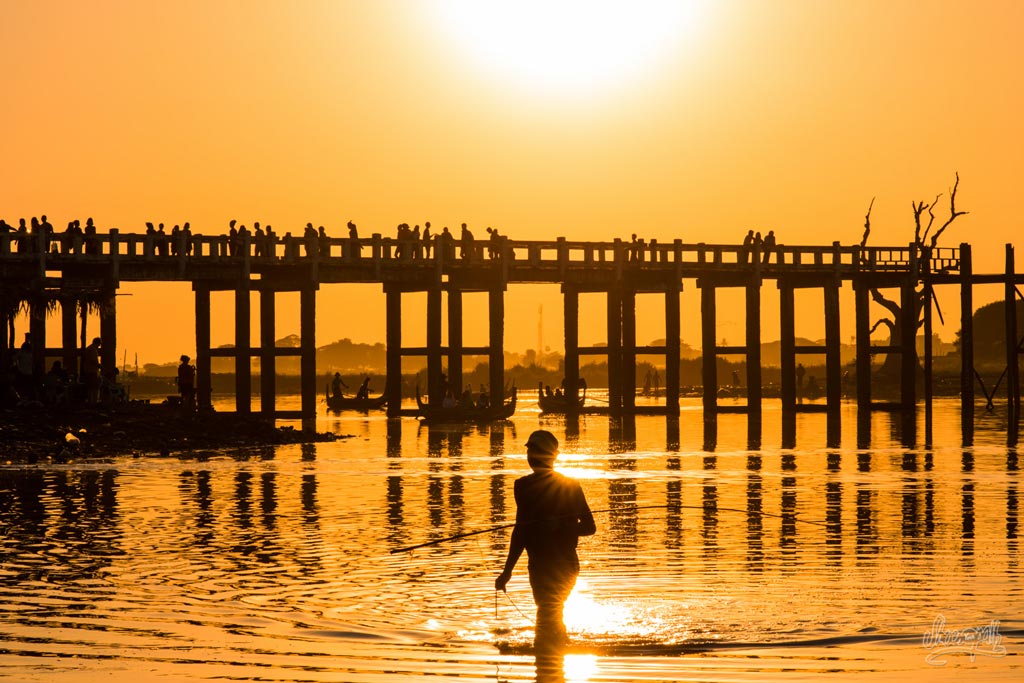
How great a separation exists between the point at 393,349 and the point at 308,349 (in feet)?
22.5

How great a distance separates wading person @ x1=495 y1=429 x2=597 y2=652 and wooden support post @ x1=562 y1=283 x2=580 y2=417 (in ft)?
159

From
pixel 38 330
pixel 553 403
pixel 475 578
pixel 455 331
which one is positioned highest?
pixel 455 331

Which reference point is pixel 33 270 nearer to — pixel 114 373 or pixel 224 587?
pixel 114 373

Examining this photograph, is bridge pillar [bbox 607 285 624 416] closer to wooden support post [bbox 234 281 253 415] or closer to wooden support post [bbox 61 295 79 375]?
wooden support post [bbox 234 281 253 415]

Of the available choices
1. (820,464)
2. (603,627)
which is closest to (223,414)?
(820,464)

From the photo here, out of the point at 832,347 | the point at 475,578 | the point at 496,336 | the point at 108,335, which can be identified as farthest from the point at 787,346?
the point at 475,578

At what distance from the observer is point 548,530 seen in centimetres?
1212

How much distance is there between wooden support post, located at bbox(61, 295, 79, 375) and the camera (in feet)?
144

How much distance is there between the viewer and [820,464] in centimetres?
3475

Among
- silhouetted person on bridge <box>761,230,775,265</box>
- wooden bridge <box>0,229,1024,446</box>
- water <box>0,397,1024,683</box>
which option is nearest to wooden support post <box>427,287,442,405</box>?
wooden bridge <box>0,229,1024,446</box>

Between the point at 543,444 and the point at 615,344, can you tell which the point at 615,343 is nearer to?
the point at 615,344

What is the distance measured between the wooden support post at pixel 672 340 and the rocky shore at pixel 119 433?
1986cm

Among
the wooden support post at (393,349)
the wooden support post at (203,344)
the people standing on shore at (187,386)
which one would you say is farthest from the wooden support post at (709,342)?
the people standing on shore at (187,386)

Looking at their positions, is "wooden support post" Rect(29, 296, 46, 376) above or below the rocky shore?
above
